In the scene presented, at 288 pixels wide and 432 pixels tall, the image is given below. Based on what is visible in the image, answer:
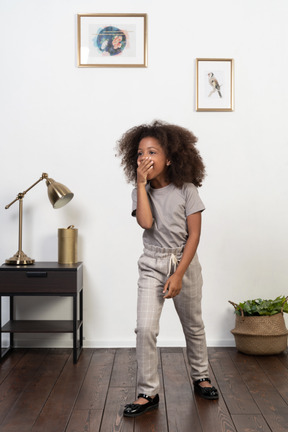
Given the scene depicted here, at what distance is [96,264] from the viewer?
133 inches

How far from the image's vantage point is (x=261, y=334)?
3062mm

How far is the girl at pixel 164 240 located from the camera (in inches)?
86.4

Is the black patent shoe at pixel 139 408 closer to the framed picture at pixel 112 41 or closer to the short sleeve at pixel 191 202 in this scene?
the short sleeve at pixel 191 202

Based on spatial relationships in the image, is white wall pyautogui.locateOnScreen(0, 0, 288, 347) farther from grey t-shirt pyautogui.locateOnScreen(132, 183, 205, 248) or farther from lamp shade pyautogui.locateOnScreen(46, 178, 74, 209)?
grey t-shirt pyautogui.locateOnScreen(132, 183, 205, 248)

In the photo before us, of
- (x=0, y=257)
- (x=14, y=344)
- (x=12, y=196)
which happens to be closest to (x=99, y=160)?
(x=12, y=196)

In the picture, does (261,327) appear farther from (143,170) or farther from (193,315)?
(143,170)

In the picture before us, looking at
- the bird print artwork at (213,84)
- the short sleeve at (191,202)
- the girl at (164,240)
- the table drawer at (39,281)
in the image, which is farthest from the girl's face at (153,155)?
the bird print artwork at (213,84)

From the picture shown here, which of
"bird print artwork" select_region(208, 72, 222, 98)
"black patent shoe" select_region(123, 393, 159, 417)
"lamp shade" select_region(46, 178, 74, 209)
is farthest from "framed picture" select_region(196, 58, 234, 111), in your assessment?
"black patent shoe" select_region(123, 393, 159, 417)

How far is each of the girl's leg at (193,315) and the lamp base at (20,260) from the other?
112 centimetres

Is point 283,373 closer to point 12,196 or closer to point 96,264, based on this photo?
point 96,264

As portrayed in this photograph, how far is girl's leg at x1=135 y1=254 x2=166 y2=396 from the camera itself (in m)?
2.18

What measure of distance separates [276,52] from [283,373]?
75.3 inches

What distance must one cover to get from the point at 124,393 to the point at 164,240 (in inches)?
28.7

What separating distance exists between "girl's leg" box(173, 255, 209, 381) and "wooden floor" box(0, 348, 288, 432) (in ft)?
0.45
